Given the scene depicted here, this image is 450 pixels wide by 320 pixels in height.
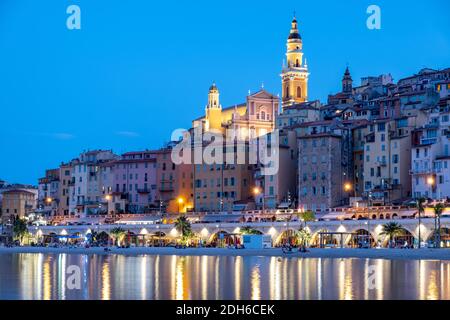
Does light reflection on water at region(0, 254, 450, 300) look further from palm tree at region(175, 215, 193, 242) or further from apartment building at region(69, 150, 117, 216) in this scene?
apartment building at region(69, 150, 117, 216)

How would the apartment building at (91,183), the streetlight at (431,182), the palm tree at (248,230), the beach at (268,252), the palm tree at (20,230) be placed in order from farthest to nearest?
the apartment building at (91,183) < the palm tree at (20,230) < the palm tree at (248,230) < the streetlight at (431,182) < the beach at (268,252)

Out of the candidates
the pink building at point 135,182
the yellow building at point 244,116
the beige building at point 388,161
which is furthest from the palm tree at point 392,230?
the yellow building at point 244,116

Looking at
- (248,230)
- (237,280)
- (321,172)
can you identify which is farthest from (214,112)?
(237,280)

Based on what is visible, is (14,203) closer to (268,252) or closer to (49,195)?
(49,195)

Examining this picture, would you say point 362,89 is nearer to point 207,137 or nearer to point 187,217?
point 207,137

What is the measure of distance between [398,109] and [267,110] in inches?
1403

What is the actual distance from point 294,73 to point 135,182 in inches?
1626

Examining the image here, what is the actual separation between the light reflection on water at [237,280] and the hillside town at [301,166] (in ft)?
85.0

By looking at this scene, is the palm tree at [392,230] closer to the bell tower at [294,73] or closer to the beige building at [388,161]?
the beige building at [388,161]

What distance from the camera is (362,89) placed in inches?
6334

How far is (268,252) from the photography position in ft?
322

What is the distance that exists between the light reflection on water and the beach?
224 cm

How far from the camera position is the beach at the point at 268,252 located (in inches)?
3364
